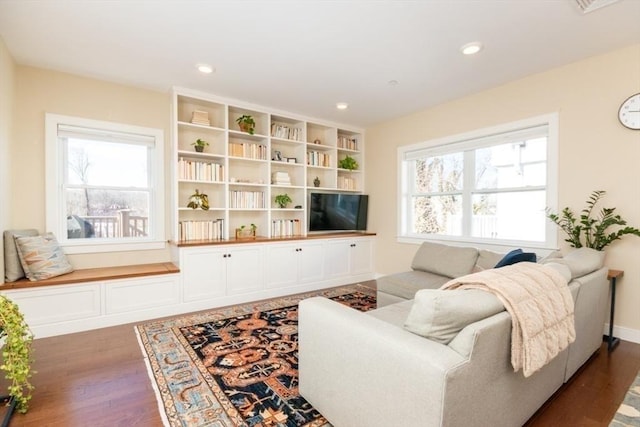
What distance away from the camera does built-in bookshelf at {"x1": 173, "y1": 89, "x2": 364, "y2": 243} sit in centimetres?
381

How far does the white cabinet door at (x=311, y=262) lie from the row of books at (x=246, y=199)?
84 centimetres

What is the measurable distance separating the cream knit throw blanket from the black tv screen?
322 centimetres

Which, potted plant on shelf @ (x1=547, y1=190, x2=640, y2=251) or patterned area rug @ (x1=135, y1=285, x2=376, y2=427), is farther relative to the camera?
potted plant on shelf @ (x1=547, y1=190, x2=640, y2=251)

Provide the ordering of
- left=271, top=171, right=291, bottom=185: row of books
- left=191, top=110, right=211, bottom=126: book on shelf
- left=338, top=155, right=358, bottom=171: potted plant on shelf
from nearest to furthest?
left=191, top=110, right=211, bottom=126: book on shelf, left=271, top=171, right=291, bottom=185: row of books, left=338, top=155, right=358, bottom=171: potted plant on shelf

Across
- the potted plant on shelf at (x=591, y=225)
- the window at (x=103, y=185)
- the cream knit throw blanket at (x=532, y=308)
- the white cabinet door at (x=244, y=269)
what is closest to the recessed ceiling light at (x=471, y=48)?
the potted plant on shelf at (x=591, y=225)

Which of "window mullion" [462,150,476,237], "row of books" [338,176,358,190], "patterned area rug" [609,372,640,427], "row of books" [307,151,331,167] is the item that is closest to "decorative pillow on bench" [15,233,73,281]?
"row of books" [307,151,331,167]

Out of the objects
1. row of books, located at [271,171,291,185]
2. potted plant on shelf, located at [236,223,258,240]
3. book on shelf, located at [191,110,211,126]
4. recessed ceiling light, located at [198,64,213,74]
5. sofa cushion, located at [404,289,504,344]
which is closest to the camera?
sofa cushion, located at [404,289,504,344]

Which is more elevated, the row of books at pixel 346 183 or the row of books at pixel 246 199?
the row of books at pixel 346 183

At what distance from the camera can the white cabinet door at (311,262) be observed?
4.34m

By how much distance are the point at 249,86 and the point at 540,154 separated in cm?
330

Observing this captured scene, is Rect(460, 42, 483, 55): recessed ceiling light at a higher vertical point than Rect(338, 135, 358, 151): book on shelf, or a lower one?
higher

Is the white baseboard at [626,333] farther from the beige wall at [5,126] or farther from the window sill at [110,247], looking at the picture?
the beige wall at [5,126]

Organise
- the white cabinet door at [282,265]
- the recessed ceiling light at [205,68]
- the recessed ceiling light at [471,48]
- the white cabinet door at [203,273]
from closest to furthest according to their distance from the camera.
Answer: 1. the recessed ceiling light at [471,48]
2. the recessed ceiling light at [205,68]
3. the white cabinet door at [203,273]
4. the white cabinet door at [282,265]

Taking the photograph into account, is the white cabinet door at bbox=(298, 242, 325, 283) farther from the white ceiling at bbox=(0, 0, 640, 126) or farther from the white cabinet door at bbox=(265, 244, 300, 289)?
the white ceiling at bbox=(0, 0, 640, 126)
